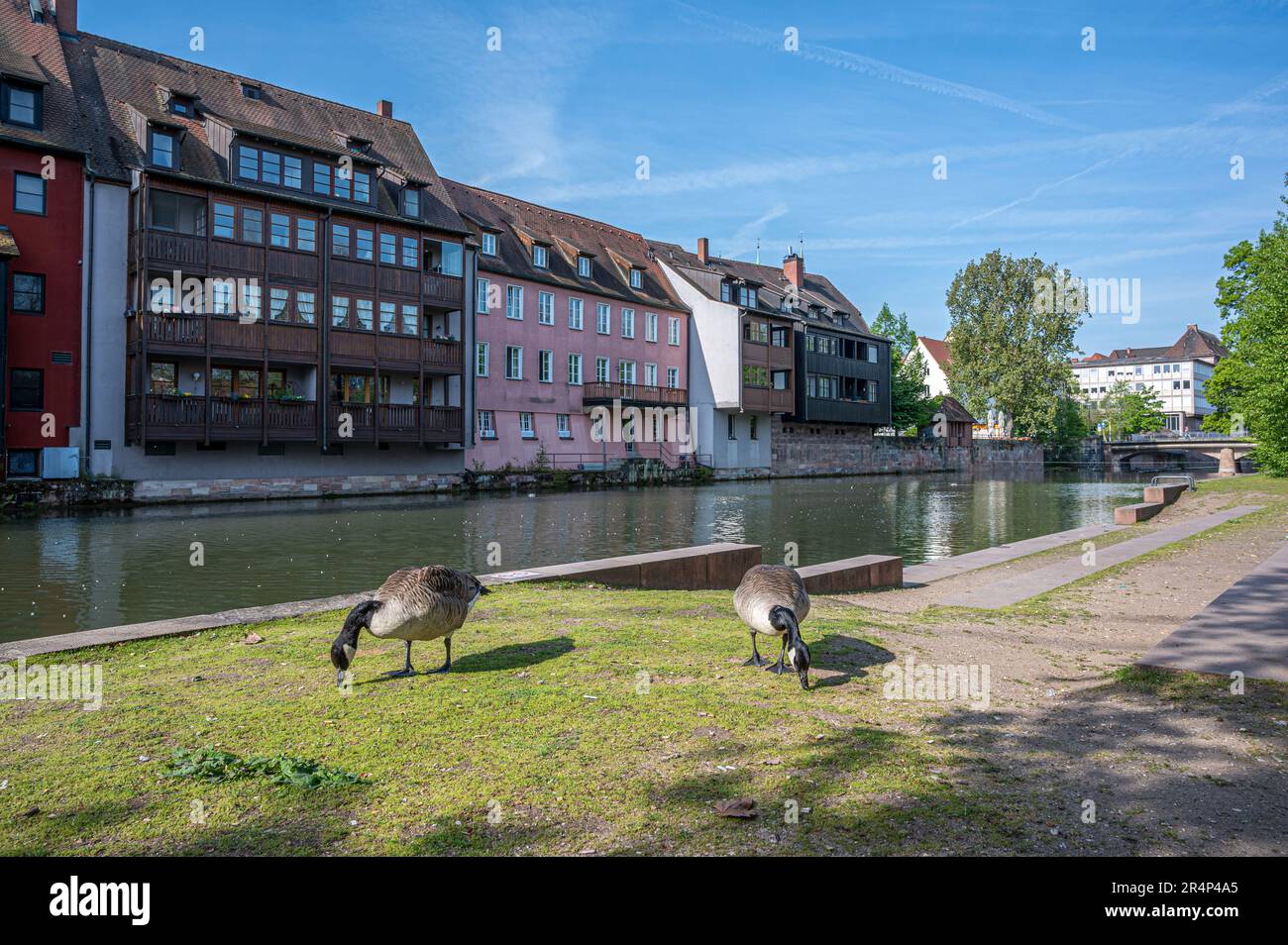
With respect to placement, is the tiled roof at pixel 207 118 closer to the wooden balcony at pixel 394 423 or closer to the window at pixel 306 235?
the window at pixel 306 235

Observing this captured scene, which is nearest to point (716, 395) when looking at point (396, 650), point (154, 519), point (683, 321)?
point (683, 321)

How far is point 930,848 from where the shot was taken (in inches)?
143

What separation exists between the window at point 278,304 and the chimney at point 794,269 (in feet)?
158

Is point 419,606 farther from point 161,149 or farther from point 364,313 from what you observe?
point 364,313

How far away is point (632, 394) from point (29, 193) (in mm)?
32461

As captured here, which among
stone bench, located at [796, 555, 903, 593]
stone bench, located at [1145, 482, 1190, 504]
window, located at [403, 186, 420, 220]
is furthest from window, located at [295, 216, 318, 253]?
stone bench, located at [1145, 482, 1190, 504]

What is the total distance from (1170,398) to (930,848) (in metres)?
177

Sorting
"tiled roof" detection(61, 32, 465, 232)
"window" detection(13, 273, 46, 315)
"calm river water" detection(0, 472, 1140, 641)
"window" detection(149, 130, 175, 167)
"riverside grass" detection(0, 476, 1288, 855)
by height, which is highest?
"tiled roof" detection(61, 32, 465, 232)

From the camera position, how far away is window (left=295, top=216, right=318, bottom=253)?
1452 inches

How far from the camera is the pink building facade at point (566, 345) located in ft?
154

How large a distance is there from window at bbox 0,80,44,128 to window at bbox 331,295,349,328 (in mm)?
12123

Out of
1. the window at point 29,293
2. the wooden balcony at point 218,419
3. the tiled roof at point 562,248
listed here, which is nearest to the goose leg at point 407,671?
the wooden balcony at point 218,419

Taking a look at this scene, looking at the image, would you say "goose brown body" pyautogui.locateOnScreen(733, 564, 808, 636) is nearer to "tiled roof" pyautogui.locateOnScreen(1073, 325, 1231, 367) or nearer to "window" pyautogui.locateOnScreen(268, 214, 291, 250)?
"window" pyautogui.locateOnScreen(268, 214, 291, 250)

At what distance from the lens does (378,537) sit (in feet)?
73.3
